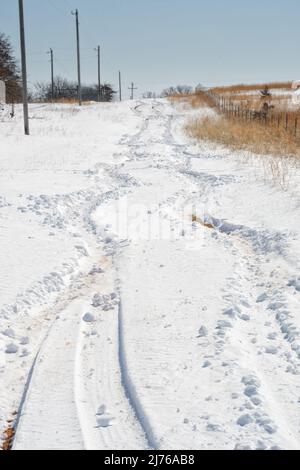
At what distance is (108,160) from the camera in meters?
13.0

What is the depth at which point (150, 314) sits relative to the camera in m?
4.36

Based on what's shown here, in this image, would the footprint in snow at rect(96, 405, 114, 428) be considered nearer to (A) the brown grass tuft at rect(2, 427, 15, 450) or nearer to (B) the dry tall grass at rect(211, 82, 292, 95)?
(A) the brown grass tuft at rect(2, 427, 15, 450)

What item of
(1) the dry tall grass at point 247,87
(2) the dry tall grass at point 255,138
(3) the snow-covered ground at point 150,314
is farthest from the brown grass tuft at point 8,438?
(1) the dry tall grass at point 247,87

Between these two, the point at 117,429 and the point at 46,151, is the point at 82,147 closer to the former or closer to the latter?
the point at 46,151

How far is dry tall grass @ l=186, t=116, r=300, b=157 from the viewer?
12.9 metres

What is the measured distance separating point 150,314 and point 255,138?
38.3 feet

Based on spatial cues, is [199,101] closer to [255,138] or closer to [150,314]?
[255,138]

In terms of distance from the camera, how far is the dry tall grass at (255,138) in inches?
509

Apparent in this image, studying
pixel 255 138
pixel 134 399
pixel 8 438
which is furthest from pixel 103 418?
pixel 255 138

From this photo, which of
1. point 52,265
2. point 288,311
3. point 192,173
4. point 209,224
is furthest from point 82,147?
point 288,311

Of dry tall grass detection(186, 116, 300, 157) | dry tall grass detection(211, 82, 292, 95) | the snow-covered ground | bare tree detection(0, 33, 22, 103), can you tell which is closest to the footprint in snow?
the snow-covered ground

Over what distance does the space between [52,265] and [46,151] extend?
Result: 9960mm

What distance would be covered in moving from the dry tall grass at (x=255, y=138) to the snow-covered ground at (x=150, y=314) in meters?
3.64

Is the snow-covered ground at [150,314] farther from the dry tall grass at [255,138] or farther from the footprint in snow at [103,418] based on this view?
the dry tall grass at [255,138]
